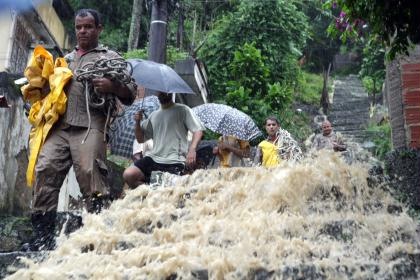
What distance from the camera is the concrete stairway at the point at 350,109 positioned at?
1557cm

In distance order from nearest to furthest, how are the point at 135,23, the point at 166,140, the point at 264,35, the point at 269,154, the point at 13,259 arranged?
the point at 13,259 → the point at 166,140 → the point at 269,154 → the point at 264,35 → the point at 135,23

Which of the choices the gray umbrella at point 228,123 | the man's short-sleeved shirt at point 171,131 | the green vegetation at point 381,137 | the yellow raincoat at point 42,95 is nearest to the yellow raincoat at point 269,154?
the gray umbrella at point 228,123

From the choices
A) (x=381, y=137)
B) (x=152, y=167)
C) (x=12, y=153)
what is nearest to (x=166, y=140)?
(x=152, y=167)

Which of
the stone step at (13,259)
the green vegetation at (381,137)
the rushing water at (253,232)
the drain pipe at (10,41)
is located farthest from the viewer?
the drain pipe at (10,41)

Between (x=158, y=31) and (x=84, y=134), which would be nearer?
(x=84, y=134)

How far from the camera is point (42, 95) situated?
5.19 meters

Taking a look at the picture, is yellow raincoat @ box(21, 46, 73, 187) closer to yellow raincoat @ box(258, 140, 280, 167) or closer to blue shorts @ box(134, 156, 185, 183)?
blue shorts @ box(134, 156, 185, 183)

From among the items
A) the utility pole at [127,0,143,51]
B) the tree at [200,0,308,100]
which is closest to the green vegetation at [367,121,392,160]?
the tree at [200,0,308,100]

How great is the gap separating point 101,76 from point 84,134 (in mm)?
470

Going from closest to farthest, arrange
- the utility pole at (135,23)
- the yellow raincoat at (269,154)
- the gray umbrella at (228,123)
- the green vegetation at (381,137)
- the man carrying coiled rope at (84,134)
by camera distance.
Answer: the man carrying coiled rope at (84,134) → the yellow raincoat at (269,154) → the gray umbrella at (228,123) → the green vegetation at (381,137) → the utility pole at (135,23)

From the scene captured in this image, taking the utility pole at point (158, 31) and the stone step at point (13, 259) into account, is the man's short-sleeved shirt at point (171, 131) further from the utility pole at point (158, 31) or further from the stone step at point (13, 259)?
the stone step at point (13, 259)

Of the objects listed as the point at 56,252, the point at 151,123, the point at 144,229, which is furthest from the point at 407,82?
the point at 56,252

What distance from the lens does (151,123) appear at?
6.67 meters

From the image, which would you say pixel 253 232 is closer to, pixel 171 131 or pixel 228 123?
pixel 171 131
